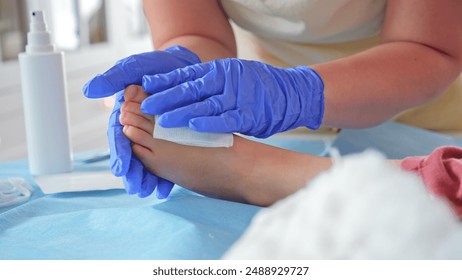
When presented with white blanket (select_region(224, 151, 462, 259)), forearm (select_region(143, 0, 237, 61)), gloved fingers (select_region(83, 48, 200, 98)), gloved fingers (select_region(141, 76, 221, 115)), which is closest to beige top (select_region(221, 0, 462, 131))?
forearm (select_region(143, 0, 237, 61))

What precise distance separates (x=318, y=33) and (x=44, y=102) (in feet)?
1.80

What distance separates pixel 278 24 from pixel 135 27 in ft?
8.90

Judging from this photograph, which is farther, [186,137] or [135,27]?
[135,27]

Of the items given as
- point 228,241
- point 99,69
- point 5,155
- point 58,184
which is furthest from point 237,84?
point 99,69

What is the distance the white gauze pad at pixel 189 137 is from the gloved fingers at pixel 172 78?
0.18 feet

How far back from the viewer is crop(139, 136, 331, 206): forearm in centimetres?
86

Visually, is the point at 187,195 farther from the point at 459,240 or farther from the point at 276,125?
the point at 459,240

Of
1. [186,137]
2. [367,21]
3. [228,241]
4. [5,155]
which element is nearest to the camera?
[228,241]

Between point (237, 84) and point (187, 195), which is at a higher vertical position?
point (237, 84)

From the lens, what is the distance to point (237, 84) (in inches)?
33.6

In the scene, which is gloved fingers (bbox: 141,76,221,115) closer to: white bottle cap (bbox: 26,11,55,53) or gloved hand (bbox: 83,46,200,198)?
gloved hand (bbox: 83,46,200,198)

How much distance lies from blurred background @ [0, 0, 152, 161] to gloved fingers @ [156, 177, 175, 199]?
116cm

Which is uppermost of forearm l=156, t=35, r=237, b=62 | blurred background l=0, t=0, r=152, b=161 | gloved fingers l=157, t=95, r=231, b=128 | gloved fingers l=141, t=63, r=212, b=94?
gloved fingers l=141, t=63, r=212, b=94

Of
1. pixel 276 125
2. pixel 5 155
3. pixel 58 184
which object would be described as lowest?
pixel 5 155
